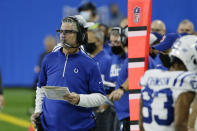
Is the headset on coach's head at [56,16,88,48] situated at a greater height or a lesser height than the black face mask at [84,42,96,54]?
greater

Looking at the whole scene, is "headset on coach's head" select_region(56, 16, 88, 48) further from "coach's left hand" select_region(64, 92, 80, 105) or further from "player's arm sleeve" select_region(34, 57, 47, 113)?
"coach's left hand" select_region(64, 92, 80, 105)

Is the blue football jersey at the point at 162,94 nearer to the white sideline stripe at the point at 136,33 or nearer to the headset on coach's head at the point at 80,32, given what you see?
the white sideline stripe at the point at 136,33

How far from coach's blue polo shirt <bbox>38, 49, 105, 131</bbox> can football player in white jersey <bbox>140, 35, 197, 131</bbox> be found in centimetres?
118

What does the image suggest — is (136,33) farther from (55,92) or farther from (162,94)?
(162,94)

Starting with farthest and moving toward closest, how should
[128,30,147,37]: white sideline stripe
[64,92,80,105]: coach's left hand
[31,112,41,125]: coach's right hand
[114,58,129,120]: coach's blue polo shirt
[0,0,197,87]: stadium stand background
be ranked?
[0,0,197,87]: stadium stand background < [114,58,129,120]: coach's blue polo shirt < [31,112,41,125]: coach's right hand < [128,30,147,37]: white sideline stripe < [64,92,80,105]: coach's left hand

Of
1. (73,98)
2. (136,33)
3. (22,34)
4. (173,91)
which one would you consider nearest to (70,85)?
(73,98)

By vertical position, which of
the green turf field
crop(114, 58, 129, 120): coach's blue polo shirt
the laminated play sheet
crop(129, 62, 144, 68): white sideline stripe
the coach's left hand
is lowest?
the green turf field

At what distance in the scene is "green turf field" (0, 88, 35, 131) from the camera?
12.7 metres

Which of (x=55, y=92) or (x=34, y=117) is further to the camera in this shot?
(x=34, y=117)

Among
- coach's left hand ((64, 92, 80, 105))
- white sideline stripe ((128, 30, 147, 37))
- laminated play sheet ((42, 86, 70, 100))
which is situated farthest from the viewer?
white sideline stripe ((128, 30, 147, 37))

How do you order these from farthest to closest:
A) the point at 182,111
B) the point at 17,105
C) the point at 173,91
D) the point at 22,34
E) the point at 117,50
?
1. the point at 22,34
2. the point at 17,105
3. the point at 117,50
4. the point at 173,91
5. the point at 182,111

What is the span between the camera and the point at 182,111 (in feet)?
12.5

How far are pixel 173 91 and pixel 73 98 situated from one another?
1.40 m

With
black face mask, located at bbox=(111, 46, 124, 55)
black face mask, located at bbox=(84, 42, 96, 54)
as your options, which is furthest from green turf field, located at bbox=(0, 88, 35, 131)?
black face mask, located at bbox=(111, 46, 124, 55)
